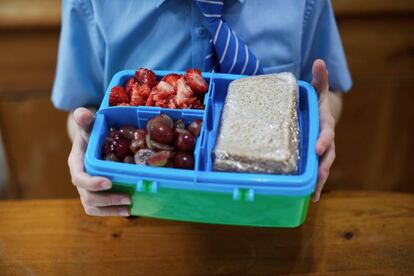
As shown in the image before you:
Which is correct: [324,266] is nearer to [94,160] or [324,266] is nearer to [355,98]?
[94,160]

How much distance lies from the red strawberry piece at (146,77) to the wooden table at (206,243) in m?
0.28

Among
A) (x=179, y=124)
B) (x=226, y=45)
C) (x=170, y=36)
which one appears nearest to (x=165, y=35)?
(x=170, y=36)

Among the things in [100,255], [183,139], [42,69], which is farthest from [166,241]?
[42,69]

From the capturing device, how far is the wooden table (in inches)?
32.7

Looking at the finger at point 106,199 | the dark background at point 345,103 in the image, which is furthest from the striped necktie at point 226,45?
the dark background at point 345,103

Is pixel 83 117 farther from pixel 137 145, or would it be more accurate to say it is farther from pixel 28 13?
pixel 28 13

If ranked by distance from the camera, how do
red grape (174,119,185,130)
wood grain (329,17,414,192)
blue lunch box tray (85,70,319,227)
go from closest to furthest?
blue lunch box tray (85,70,319,227) → red grape (174,119,185,130) → wood grain (329,17,414,192)

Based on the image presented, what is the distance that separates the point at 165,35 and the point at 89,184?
1.28ft

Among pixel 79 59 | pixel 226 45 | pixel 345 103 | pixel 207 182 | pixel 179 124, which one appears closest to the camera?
pixel 207 182

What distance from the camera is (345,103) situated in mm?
1518

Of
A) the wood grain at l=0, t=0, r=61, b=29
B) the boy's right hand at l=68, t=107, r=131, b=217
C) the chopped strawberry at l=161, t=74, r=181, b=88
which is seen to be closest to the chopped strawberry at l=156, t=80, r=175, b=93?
the chopped strawberry at l=161, t=74, r=181, b=88

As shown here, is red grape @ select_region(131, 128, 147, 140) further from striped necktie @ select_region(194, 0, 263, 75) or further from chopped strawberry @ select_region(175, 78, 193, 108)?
striped necktie @ select_region(194, 0, 263, 75)

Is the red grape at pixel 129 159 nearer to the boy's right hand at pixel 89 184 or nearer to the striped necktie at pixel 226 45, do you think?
the boy's right hand at pixel 89 184

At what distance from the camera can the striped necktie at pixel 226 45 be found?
83 centimetres
